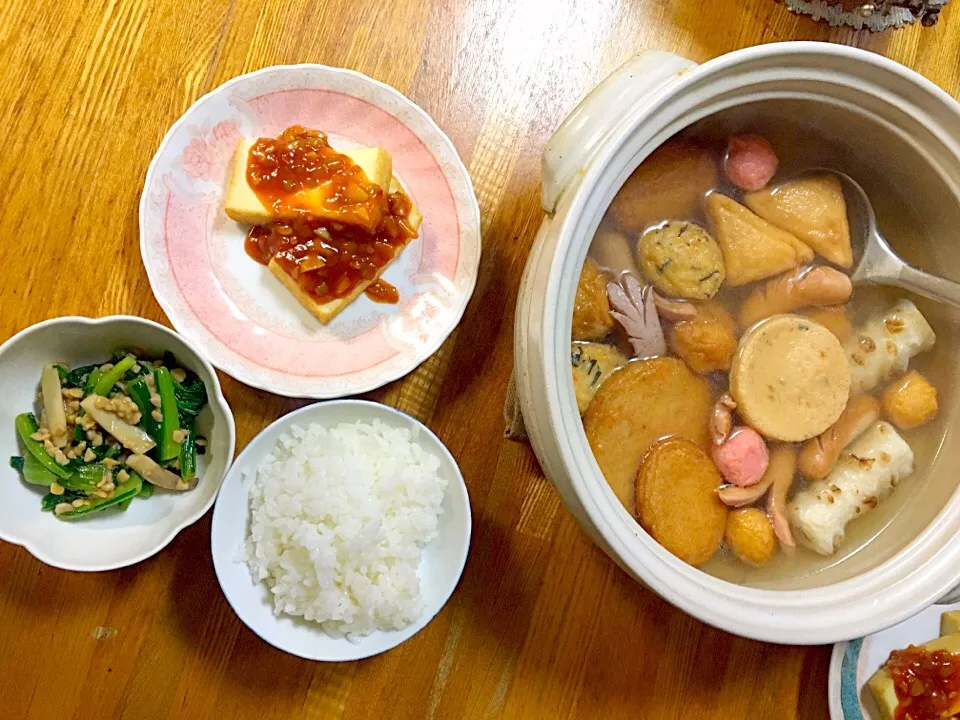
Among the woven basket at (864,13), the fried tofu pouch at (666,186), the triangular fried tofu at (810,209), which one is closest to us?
the fried tofu pouch at (666,186)

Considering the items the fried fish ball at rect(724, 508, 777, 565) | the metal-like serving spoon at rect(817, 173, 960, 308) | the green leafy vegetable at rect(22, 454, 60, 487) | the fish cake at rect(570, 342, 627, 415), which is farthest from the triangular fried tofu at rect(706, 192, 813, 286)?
the green leafy vegetable at rect(22, 454, 60, 487)

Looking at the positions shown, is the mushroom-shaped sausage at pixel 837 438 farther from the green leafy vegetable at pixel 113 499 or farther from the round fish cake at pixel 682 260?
the green leafy vegetable at pixel 113 499

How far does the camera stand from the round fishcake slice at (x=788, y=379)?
42.5 inches

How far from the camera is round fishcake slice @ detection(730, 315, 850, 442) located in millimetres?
1079

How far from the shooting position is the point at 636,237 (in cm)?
106

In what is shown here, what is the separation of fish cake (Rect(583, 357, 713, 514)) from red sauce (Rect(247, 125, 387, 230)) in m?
0.52

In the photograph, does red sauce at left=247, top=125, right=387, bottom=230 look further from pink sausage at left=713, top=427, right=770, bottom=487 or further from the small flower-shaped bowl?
pink sausage at left=713, top=427, right=770, bottom=487

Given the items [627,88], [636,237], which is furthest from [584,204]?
[636,237]

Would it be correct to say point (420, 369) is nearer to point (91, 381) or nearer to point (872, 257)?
point (91, 381)

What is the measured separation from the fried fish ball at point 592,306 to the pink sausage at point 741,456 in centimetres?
25

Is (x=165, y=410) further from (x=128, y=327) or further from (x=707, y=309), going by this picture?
(x=707, y=309)

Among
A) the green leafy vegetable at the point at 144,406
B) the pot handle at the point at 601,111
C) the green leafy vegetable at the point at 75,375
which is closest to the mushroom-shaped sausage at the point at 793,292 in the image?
the pot handle at the point at 601,111

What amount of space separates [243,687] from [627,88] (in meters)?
1.20

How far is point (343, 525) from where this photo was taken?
121 centimetres
